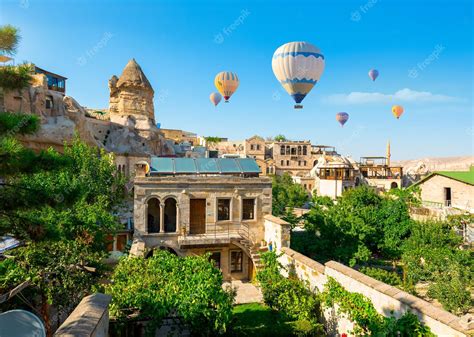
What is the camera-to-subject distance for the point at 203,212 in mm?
18734

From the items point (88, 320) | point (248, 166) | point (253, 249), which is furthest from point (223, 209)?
point (88, 320)

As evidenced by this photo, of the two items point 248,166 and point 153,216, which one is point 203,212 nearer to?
point 153,216

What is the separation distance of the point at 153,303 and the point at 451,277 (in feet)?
41.7

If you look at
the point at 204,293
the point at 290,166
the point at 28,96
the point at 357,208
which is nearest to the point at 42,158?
the point at 204,293

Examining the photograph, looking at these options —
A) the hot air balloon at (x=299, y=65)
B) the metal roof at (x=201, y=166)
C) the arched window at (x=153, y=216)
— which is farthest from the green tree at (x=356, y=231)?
the hot air balloon at (x=299, y=65)

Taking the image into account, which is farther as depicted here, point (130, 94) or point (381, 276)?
point (130, 94)

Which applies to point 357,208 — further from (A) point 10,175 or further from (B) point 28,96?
(B) point 28,96

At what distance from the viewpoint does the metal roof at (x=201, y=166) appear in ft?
64.8

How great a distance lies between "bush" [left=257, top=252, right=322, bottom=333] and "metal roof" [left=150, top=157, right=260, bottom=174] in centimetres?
755

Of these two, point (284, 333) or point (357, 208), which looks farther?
point (357, 208)

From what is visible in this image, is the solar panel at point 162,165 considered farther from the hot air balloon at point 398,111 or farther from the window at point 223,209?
the hot air balloon at point 398,111

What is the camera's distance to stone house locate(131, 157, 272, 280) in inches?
698

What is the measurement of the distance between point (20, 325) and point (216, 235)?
1304 centimetres

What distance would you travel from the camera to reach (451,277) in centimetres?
1423
